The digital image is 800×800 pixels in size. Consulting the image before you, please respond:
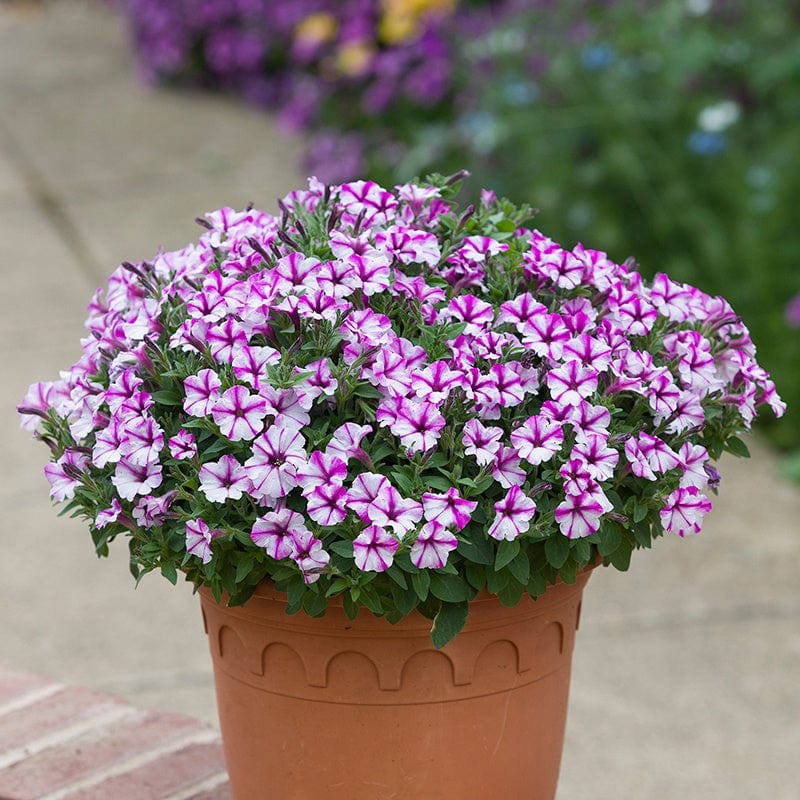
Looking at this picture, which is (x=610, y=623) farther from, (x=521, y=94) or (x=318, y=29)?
(x=318, y=29)

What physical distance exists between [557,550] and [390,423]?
26cm

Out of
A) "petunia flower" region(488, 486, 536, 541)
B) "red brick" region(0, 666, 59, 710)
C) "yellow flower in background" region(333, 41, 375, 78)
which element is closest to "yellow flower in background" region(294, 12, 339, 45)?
"yellow flower in background" region(333, 41, 375, 78)

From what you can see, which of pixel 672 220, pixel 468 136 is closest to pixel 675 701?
pixel 672 220

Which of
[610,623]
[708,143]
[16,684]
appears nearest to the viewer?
[16,684]

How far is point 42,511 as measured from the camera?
13.3 ft

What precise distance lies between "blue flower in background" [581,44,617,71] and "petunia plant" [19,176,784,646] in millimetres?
3466

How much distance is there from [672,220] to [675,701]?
2.09 meters

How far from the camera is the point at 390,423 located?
5.21ft

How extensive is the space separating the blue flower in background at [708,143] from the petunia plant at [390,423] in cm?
299

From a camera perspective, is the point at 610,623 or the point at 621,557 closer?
the point at 621,557

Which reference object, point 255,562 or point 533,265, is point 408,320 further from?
point 255,562

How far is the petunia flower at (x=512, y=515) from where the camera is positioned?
1.57 metres

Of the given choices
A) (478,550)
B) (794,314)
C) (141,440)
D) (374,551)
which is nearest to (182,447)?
(141,440)

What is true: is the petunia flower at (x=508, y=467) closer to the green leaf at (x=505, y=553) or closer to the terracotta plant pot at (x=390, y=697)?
the green leaf at (x=505, y=553)
